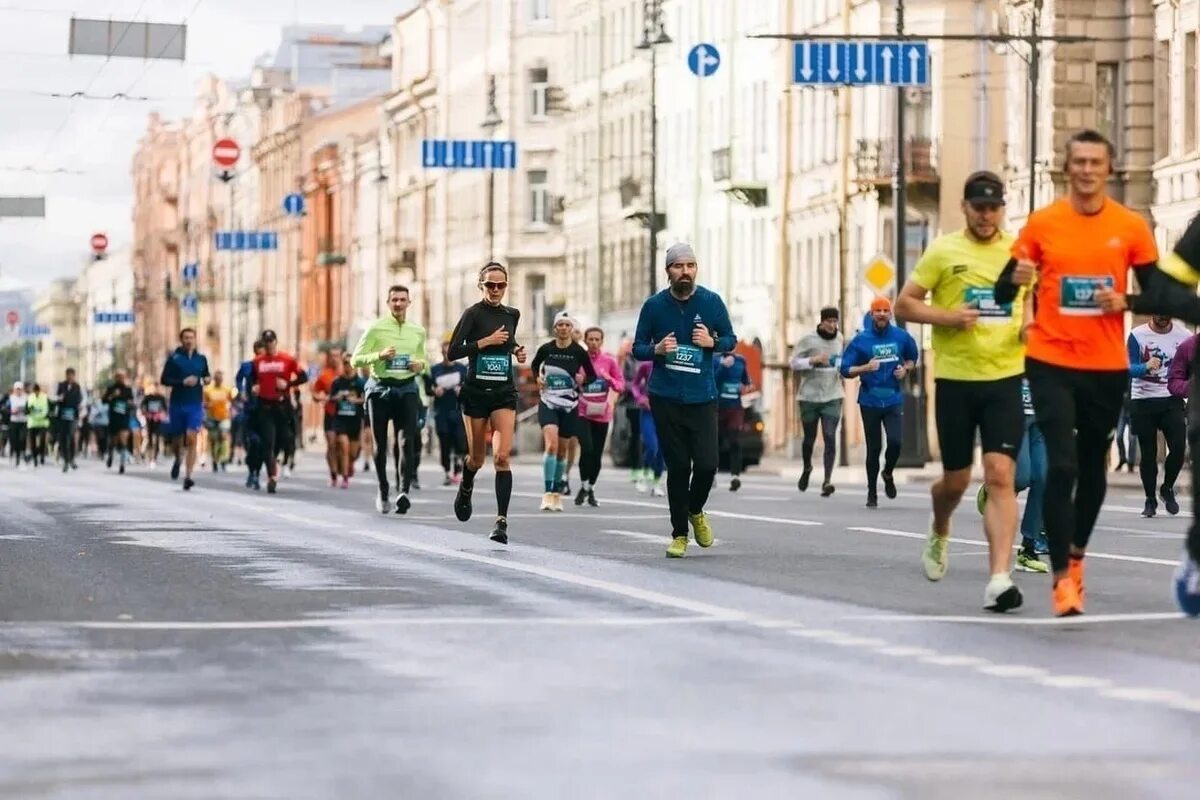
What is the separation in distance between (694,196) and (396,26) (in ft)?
140

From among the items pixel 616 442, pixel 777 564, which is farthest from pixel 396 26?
pixel 777 564

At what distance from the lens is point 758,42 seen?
75688 mm

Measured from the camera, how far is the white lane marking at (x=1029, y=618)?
13.5 meters

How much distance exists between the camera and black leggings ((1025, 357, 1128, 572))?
44.9 ft

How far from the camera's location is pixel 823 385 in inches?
1316

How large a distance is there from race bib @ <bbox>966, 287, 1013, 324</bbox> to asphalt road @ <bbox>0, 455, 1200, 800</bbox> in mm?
1258

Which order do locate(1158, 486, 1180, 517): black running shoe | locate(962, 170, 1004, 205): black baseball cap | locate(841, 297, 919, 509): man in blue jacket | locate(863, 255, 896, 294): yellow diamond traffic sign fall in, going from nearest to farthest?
locate(962, 170, 1004, 205): black baseball cap < locate(1158, 486, 1180, 517): black running shoe < locate(841, 297, 919, 509): man in blue jacket < locate(863, 255, 896, 294): yellow diamond traffic sign

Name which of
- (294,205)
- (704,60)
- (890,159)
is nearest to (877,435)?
(704,60)

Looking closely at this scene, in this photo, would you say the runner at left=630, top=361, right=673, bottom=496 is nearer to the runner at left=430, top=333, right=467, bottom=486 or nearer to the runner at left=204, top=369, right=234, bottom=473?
the runner at left=430, top=333, right=467, bottom=486

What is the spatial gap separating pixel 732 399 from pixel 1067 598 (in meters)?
21.8

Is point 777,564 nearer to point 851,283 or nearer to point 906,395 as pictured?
point 906,395

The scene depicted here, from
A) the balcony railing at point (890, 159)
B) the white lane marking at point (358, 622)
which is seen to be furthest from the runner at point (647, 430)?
the balcony railing at point (890, 159)

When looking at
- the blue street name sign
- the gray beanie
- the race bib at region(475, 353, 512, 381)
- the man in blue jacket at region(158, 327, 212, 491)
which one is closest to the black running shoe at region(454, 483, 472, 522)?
the race bib at region(475, 353, 512, 381)

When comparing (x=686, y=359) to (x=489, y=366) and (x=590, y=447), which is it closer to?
(x=489, y=366)
